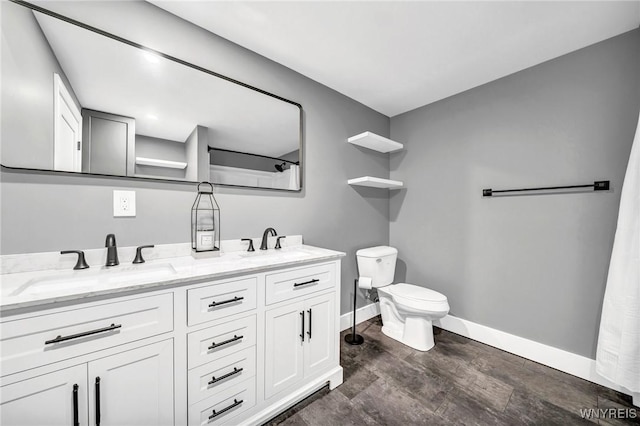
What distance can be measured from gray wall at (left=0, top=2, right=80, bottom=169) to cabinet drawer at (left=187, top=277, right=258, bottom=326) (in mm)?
937

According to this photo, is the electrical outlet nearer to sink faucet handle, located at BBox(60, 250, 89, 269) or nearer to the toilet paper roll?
sink faucet handle, located at BBox(60, 250, 89, 269)

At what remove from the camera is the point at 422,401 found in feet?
4.90

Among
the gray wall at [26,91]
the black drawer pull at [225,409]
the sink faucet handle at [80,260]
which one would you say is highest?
the gray wall at [26,91]

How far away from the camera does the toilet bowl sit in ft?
6.47

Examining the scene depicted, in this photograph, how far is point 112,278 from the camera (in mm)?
1104

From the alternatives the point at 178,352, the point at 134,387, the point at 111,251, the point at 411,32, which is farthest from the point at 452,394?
the point at 411,32

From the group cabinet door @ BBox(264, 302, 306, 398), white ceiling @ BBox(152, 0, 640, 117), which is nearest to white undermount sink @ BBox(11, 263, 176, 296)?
cabinet door @ BBox(264, 302, 306, 398)

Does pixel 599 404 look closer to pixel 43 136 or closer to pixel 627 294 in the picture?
pixel 627 294

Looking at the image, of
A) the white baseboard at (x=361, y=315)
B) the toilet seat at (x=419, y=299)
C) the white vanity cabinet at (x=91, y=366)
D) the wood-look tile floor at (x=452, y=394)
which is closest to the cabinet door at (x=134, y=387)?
the white vanity cabinet at (x=91, y=366)

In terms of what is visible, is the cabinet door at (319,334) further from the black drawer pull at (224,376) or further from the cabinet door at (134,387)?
the cabinet door at (134,387)

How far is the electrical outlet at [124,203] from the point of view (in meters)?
1.27

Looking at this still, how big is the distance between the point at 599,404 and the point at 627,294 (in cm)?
71

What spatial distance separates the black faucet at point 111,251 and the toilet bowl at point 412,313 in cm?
202

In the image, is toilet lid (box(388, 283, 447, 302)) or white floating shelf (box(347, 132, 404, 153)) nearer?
toilet lid (box(388, 283, 447, 302))
